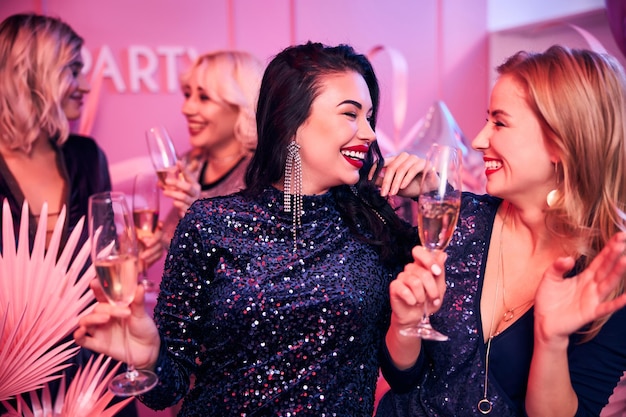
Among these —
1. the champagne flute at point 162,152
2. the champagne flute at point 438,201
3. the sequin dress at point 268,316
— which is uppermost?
the champagne flute at point 438,201

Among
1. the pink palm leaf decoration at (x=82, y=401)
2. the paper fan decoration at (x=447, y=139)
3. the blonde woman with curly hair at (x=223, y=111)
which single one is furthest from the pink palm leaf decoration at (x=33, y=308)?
the paper fan decoration at (x=447, y=139)

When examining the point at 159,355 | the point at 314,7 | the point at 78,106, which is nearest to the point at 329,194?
the point at 159,355

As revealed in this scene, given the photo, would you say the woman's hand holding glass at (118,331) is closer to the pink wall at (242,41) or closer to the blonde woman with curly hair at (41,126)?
the blonde woman with curly hair at (41,126)

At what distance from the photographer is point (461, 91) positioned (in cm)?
438

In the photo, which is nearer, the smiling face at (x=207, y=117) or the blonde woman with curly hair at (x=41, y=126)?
the blonde woman with curly hair at (x=41, y=126)

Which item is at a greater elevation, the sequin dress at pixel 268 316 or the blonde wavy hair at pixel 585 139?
the blonde wavy hair at pixel 585 139

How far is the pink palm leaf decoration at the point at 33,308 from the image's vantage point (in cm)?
164

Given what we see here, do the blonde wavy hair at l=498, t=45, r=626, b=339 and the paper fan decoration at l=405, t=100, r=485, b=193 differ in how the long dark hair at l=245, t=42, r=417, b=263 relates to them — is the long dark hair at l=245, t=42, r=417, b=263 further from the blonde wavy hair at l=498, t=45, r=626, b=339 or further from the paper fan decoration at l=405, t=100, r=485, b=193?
the paper fan decoration at l=405, t=100, r=485, b=193

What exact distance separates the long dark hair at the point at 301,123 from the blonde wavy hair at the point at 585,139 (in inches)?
17.6

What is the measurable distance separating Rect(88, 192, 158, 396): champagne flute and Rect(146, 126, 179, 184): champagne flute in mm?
1241

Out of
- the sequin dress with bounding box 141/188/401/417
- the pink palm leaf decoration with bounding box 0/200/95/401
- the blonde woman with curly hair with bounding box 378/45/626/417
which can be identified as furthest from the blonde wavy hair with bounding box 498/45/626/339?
the pink palm leaf decoration with bounding box 0/200/95/401

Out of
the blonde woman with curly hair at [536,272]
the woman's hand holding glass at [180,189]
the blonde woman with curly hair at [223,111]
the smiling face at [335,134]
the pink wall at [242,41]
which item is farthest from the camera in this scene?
the pink wall at [242,41]

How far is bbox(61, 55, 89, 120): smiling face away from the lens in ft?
9.13

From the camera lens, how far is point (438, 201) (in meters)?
1.41
